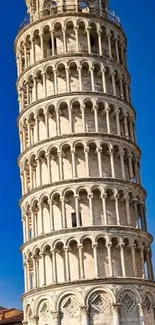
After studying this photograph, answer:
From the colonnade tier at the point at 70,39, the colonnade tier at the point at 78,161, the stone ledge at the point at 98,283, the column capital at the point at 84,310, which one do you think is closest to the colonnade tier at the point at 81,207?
the colonnade tier at the point at 78,161

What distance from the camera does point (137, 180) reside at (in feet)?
138

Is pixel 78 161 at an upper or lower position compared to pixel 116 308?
upper

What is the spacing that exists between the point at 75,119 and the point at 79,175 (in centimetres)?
403

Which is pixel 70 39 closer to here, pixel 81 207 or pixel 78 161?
pixel 78 161

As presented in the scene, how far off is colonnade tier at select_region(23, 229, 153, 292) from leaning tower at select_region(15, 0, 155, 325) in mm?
64

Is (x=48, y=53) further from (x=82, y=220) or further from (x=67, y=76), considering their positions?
(x=82, y=220)

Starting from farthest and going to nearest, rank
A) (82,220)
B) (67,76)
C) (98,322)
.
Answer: (67,76)
(82,220)
(98,322)

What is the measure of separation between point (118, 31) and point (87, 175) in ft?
40.2

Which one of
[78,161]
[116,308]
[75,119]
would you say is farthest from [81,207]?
[116,308]

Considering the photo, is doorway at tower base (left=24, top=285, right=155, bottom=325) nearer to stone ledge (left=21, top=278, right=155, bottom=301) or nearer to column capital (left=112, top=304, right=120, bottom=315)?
column capital (left=112, top=304, right=120, bottom=315)

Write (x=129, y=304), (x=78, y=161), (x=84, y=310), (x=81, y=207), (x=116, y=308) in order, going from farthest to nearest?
(x=78, y=161)
(x=81, y=207)
(x=129, y=304)
(x=116, y=308)
(x=84, y=310)

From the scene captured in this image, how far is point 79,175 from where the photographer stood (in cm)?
3981

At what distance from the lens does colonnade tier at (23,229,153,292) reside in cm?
3750

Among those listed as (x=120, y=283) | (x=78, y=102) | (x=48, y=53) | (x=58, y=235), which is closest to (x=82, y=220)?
(x=58, y=235)
